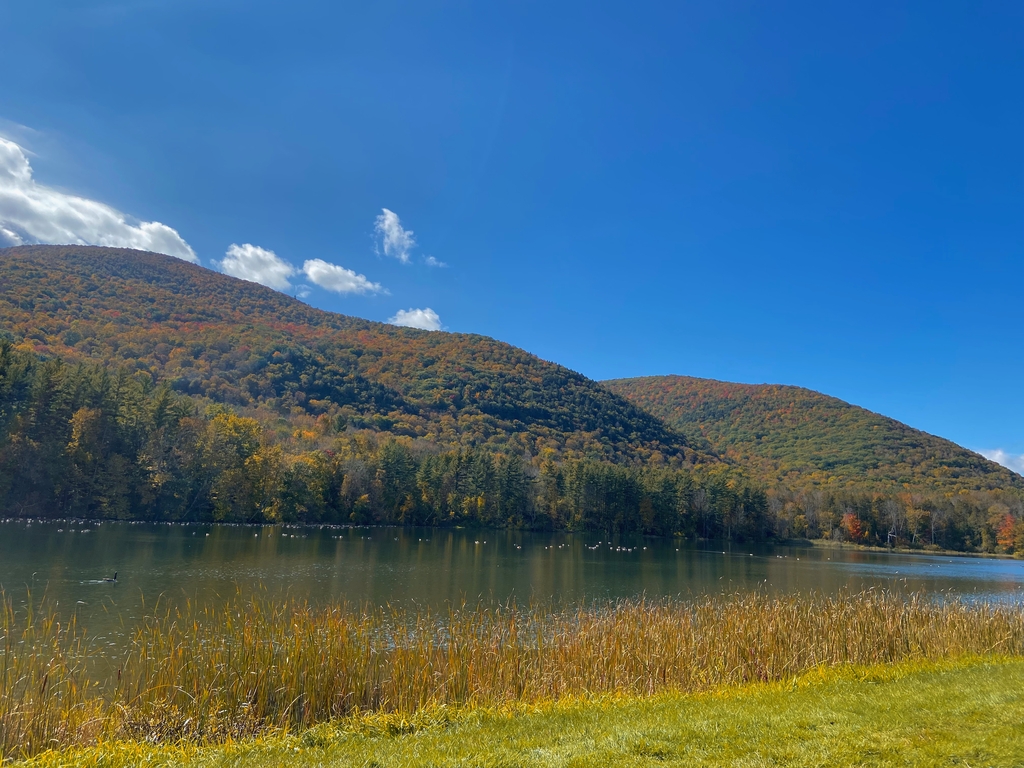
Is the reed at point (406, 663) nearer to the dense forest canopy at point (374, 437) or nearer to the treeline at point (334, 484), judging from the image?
the treeline at point (334, 484)

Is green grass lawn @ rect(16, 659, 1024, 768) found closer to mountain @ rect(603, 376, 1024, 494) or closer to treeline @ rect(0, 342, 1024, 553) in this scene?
treeline @ rect(0, 342, 1024, 553)

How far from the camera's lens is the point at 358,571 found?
104ft

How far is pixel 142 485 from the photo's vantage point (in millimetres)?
62750

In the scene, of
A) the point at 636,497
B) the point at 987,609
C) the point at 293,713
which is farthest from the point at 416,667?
the point at 636,497

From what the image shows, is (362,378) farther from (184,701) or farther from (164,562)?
(184,701)

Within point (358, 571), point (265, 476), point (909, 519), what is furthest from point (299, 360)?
point (909, 519)

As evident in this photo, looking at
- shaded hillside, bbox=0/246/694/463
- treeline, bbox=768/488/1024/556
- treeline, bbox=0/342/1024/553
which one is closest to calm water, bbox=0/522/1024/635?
treeline, bbox=0/342/1024/553

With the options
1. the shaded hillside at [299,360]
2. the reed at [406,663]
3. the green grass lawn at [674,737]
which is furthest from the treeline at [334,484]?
the green grass lawn at [674,737]

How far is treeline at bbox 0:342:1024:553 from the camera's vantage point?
5756cm

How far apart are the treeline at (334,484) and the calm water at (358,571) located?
26.2 feet

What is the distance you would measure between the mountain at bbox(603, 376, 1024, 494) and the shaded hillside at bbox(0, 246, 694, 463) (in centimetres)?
2194

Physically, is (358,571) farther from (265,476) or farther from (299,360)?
(299,360)

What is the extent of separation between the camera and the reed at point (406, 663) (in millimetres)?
7707

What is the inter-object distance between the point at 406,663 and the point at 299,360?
119 m
